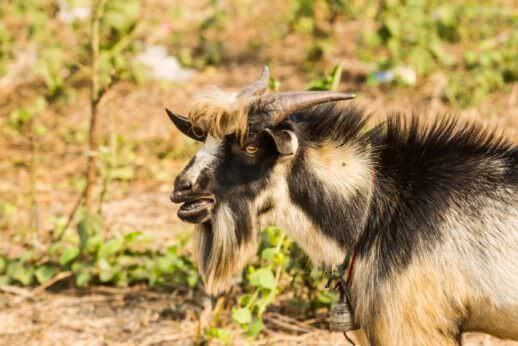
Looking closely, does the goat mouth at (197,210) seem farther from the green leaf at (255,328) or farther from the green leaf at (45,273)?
the green leaf at (45,273)

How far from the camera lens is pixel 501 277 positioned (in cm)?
304

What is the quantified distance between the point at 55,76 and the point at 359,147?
15.5ft

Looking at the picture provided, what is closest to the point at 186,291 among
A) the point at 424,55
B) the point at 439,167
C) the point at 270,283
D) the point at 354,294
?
the point at 270,283

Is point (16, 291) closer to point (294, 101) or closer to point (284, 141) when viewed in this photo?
point (284, 141)

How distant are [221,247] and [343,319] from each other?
2.03 feet

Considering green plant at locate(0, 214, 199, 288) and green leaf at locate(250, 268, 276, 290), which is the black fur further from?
green plant at locate(0, 214, 199, 288)

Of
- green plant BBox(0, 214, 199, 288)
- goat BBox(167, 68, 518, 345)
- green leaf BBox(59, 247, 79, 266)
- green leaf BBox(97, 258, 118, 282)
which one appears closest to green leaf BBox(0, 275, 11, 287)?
green plant BBox(0, 214, 199, 288)

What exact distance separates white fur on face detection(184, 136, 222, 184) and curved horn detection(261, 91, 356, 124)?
0.28 meters

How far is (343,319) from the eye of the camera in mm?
3346

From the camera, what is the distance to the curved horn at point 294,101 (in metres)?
3.05

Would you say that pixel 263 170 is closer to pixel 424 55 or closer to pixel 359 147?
pixel 359 147

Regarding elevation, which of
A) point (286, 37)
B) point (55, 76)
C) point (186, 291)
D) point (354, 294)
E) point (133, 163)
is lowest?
point (186, 291)

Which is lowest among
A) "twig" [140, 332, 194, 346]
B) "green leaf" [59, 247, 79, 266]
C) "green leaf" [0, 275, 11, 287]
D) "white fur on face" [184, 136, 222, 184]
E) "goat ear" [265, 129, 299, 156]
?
"twig" [140, 332, 194, 346]

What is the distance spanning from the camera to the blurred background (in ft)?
14.6
